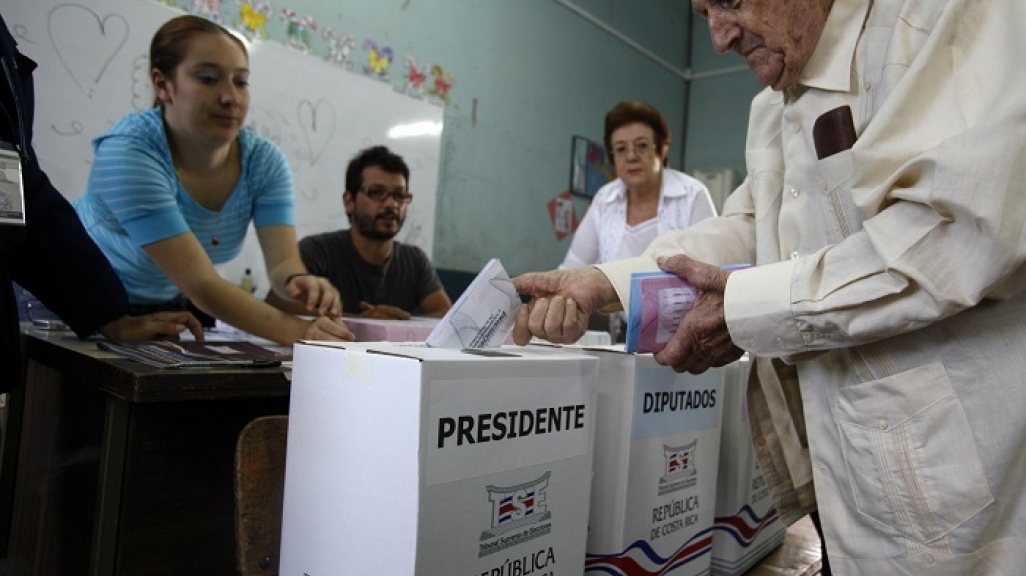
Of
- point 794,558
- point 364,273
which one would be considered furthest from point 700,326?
point 364,273

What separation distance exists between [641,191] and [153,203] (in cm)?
175

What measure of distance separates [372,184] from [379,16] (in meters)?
0.99

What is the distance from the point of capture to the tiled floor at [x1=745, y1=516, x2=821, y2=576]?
996 mm

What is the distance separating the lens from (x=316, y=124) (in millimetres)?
2773

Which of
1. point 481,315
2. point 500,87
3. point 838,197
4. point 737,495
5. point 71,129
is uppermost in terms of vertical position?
point 500,87

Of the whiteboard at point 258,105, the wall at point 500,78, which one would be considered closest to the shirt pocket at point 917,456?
the whiteboard at point 258,105

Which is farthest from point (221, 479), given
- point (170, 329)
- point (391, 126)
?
point (391, 126)

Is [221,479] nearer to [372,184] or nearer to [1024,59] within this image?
[1024,59]

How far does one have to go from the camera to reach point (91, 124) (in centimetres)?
218

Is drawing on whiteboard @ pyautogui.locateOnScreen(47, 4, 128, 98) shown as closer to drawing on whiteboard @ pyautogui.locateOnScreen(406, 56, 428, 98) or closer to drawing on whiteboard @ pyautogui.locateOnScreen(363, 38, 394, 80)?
drawing on whiteboard @ pyautogui.locateOnScreen(363, 38, 394, 80)

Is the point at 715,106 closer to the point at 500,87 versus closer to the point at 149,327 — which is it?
the point at 500,87

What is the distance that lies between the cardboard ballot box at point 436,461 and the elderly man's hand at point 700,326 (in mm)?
109

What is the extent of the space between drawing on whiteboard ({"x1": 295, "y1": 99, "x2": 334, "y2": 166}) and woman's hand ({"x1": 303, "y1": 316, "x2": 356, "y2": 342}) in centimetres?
168

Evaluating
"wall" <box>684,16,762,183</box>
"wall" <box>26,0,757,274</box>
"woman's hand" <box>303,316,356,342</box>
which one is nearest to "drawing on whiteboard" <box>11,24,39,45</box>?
"wall" <box>26,0,757,274</box>
